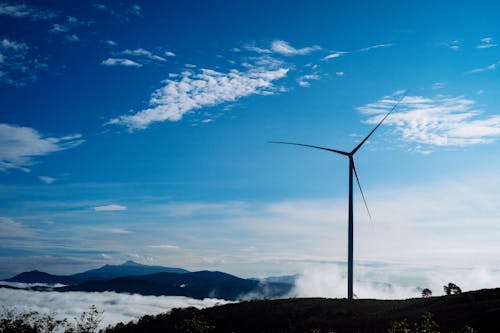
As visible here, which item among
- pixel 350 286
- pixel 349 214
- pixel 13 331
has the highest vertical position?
pixel 349 214

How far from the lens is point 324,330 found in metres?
76.1

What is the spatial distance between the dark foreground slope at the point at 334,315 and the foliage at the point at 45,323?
11.2 metres

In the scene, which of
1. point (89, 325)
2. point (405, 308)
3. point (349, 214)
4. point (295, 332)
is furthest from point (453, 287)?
point (89, 325)

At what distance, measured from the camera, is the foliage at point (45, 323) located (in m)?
59.1

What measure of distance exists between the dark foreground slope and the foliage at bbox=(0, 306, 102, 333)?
36.8ft

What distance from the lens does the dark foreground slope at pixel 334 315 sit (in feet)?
208

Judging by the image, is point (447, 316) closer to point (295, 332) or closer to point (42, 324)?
point (295, 332)

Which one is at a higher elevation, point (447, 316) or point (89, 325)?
point (447, 316)

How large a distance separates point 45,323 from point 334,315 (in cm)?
4688

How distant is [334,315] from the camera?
83.1 meters

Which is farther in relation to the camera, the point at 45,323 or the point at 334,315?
the point at 334,315

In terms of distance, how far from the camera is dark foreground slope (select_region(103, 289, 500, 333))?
6341cm

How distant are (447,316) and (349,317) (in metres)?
17.9

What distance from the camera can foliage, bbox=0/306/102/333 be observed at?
59125mm
